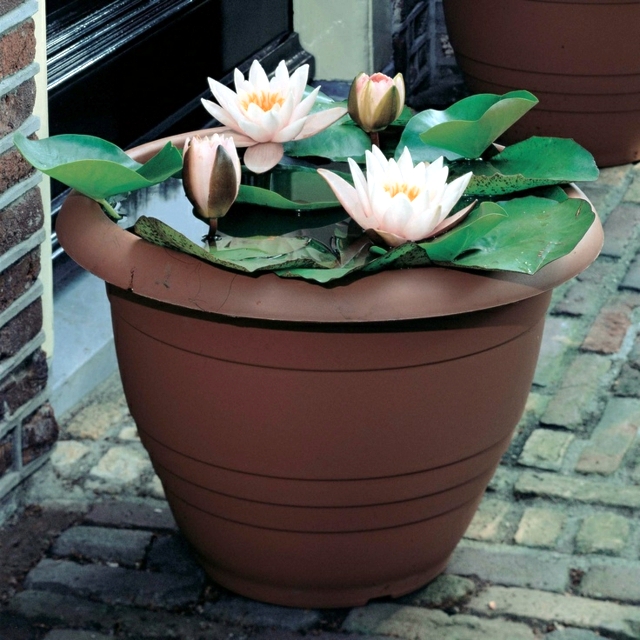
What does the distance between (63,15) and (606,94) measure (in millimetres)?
1782

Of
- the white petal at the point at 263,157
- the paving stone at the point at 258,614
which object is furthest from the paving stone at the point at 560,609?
the white petal at the point at 263,157

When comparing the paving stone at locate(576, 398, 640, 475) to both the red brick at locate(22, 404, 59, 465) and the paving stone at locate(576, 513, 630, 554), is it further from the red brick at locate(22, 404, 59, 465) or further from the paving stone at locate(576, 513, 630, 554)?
the red brick at locate(22, 404, 59, 465)

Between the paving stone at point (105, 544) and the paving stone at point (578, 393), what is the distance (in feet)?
2.99

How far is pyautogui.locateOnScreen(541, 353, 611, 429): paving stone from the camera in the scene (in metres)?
2.39

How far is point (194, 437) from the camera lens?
5.31 feet

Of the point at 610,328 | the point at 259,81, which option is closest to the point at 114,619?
the point at 259,81

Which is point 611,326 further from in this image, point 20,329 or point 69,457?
point 20,329

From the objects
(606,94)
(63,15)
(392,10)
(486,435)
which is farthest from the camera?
(392,10)

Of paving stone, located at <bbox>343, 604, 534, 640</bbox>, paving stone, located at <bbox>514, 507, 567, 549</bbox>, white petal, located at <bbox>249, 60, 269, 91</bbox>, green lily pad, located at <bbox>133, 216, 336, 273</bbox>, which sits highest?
white petal, located at <bbox>249, 60, 269, 91</bbox>

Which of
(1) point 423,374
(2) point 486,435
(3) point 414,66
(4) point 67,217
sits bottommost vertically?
(3) point 414,66

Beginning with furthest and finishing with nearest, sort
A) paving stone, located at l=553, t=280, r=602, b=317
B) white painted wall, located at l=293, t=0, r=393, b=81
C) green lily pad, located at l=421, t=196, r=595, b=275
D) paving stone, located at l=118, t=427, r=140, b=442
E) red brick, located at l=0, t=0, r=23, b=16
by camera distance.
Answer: white painted wall, located at l=293, t=0, r=393, b=81 < paving stone, located at l=553, t=280, r=602, b=317 < paving stone, located at l=118, t=427, r=140, b=442 < red brick, located at l=0, t=0, r=23, b=16 < green lily pad, located at l=421, t=196, r=595, b=275

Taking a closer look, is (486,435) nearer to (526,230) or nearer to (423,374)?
(423,374)

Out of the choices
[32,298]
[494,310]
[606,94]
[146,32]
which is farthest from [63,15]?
[606,94]

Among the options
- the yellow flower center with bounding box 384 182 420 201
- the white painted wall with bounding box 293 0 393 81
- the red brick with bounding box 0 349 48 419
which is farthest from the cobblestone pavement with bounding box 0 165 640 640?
the white painted wall with bounding box 293 0 393 81
